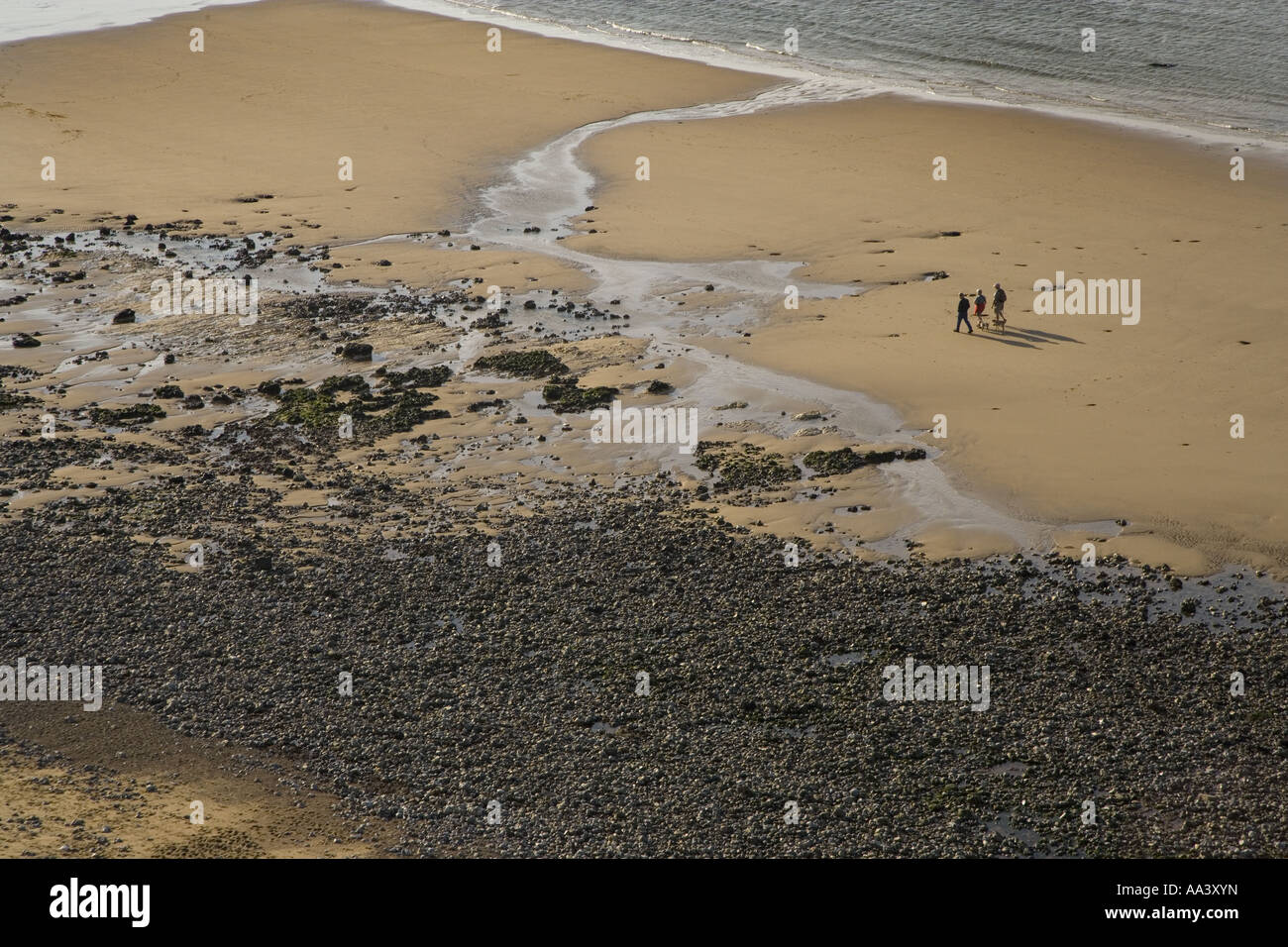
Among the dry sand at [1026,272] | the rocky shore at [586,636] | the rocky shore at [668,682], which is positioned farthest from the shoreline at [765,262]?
the rocky shore at [668,682]

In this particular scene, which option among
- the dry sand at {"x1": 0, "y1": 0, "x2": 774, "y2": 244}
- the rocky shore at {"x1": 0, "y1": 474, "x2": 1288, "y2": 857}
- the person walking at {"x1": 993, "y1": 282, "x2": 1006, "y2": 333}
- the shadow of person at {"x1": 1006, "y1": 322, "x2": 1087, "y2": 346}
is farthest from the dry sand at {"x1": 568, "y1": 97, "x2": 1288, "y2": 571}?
the dry sand at {"x1": 0, "y1": 0, "x2": 774, "y2": 244}

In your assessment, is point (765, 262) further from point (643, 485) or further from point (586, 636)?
point (586, 636)

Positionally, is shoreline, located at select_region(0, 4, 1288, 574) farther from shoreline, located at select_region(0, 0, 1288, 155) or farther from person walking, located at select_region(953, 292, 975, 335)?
person walking, located at select_region(953, 292, 975, 335)

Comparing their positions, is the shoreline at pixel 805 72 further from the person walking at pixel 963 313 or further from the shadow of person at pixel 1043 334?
the person walking at pixel 963 313

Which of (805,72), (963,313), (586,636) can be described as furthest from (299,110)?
(586,636)

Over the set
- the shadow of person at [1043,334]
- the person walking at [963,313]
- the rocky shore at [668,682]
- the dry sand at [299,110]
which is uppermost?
the dry sand at [299,110]

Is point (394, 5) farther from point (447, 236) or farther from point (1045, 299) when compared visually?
point (1045, 299)

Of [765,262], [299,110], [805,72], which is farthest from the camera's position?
[805,72]

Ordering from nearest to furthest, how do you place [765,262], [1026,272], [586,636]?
[586,636], [1026,272], [765,262]

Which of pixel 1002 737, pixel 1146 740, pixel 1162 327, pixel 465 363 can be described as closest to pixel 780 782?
pixel 1002 737
